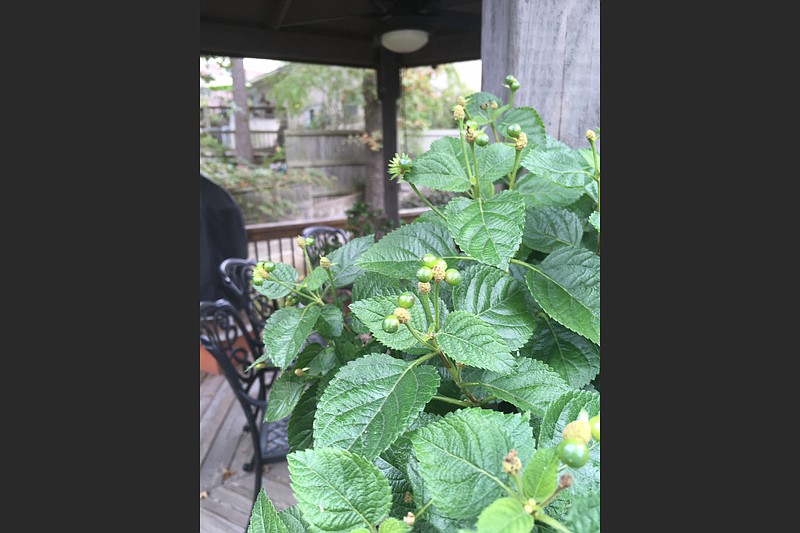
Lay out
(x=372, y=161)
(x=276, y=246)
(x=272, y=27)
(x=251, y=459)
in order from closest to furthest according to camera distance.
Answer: (x=251, y=459) → (x=272, y=27) → (x=276, y=246) → (x=372, y=161)

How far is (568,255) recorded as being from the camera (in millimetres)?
597

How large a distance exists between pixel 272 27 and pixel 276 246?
2827mm

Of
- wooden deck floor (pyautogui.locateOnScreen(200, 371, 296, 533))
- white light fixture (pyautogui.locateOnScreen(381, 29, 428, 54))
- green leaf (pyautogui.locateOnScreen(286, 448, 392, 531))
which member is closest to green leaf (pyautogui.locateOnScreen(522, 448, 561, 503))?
green leaf (pyautogui.locateOnScreen(286, 448, 392, 531))

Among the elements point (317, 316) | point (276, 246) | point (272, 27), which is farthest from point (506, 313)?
point (276, 246)

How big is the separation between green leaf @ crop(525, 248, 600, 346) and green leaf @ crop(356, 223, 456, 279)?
0.34 ft

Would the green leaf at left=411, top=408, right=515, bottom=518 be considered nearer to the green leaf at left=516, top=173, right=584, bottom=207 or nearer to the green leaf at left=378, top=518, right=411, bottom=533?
the green leaf at left=378, top=518, right=411, bottom=533

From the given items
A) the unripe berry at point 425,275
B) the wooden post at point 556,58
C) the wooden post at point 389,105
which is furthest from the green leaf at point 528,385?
the wooden post at point 389,105

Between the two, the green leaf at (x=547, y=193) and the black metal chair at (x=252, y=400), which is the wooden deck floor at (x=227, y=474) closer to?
the black metal chair at (x=252, y=400)

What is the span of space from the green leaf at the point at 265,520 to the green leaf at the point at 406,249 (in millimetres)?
244

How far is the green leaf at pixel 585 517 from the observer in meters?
0.29

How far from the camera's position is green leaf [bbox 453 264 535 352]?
0.54 metres

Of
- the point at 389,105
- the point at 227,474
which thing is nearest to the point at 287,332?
the point at 227,474

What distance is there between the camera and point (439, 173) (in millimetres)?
613
